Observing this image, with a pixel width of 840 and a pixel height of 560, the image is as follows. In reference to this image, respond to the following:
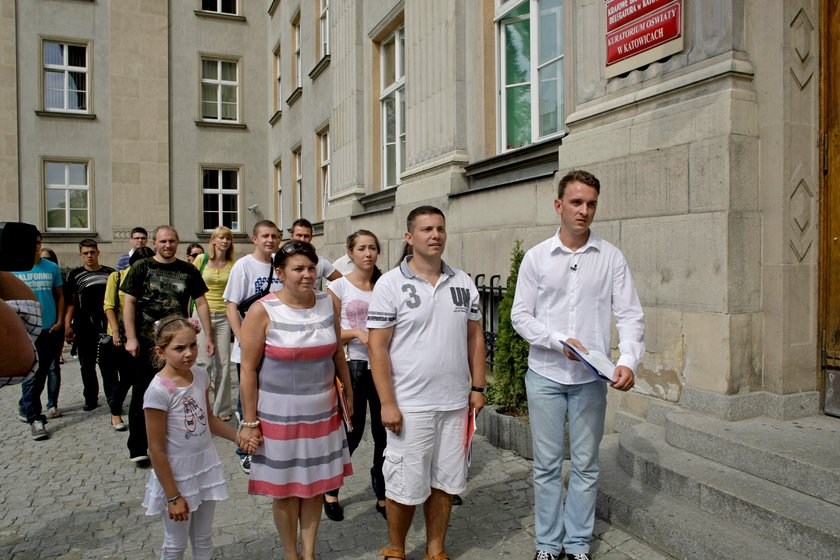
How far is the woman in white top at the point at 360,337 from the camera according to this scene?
4.47m

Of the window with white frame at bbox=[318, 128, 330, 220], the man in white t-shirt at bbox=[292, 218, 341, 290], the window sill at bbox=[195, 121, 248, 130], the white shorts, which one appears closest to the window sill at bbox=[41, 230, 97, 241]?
the window sill at bbox=[195, 121, 248, 130]

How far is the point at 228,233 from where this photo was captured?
22.4 feet

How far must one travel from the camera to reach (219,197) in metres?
22.6

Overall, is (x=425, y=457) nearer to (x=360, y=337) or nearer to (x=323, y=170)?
(x=360, y=337)

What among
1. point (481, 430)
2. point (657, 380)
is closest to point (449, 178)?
point (481, 430)

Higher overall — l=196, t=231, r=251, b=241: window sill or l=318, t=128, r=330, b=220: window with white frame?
l=318, t=128, r=330, b=220: window with white frame

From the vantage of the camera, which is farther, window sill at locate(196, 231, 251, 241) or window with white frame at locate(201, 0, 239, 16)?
window with white frame at locate(201, 0, 239, 16)

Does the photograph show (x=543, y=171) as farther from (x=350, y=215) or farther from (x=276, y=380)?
(x=350, y=215)

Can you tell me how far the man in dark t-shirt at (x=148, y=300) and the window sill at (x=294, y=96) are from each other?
1226 centimetres

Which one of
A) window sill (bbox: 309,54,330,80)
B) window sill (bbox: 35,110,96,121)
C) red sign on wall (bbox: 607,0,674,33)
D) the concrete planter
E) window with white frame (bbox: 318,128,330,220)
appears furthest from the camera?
window sill (bbox: 35,110,96,121)

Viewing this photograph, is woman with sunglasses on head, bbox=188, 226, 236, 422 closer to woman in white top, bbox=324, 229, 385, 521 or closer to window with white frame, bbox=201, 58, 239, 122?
woman in white top, bbox=324, 229, 385, 521

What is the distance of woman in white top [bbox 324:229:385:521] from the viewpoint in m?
→ 4.47

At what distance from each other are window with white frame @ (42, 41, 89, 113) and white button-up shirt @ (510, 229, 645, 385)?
70.1 ft

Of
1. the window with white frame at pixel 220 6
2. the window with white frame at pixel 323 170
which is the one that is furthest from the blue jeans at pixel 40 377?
the window with white frame at pixel 220 6
